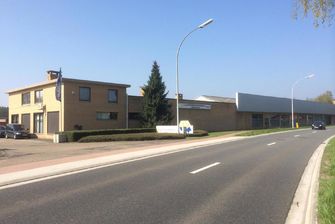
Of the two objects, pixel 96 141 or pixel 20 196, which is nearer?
pixel 20 196

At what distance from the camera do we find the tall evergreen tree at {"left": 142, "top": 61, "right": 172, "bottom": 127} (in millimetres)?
44500

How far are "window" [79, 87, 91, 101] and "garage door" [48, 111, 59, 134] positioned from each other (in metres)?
2.80

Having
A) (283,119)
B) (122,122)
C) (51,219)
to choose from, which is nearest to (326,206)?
(51,219)

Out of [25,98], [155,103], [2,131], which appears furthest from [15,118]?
[155,103]

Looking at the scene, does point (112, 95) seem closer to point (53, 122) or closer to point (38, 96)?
point (53, 122)

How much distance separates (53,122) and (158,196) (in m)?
34.1

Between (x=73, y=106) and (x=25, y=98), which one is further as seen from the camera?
(x=25, y=98)

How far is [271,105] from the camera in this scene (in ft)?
240

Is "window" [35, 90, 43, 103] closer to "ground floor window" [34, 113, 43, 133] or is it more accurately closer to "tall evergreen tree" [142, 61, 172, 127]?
"ground floor window" [34, 113, 43, 133]

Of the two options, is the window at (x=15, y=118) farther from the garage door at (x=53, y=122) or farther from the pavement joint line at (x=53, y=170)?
the pavement joint line at (x=53, y=170)

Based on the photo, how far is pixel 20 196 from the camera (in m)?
9.35

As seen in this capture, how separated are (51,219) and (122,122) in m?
37.9

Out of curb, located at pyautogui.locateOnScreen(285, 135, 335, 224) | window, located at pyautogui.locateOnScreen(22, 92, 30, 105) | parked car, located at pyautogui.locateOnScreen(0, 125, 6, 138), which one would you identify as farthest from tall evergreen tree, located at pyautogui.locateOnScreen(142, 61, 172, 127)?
curb, located at pyautogui.locateOnScreen(285, 135, 335, 224)

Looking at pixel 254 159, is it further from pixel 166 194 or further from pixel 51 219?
pixel 51 219
